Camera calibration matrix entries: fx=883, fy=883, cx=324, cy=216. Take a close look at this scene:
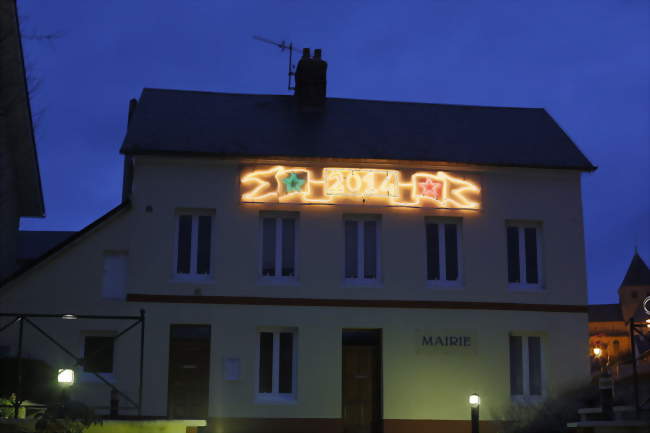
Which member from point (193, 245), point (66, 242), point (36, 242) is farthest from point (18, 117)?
point (36, 242)

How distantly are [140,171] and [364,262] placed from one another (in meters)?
5.74

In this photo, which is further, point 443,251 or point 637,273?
point 637,273

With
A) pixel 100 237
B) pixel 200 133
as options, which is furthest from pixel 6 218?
pixel 200 133

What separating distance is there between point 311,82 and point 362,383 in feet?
27.0

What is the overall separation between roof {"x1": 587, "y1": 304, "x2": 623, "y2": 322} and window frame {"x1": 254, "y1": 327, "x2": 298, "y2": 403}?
95620mm

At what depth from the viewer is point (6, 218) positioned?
23641 mm

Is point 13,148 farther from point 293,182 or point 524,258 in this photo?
point 524,258

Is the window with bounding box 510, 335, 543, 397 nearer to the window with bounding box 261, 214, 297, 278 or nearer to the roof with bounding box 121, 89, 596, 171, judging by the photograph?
the roof with bounding box 121, 89, 596, 171

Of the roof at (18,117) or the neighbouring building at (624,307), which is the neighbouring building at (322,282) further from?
the neighbouring building at (624,307)

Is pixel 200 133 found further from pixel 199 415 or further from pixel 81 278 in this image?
pixel 199 415

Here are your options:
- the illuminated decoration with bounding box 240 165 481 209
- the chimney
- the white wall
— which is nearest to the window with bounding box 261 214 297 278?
the white wall

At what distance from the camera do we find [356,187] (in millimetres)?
21141

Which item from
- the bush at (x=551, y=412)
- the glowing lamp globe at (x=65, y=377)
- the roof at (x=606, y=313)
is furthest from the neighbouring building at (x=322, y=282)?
the roof at (x=606, y=313)

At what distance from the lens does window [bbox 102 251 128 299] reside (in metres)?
20.4
